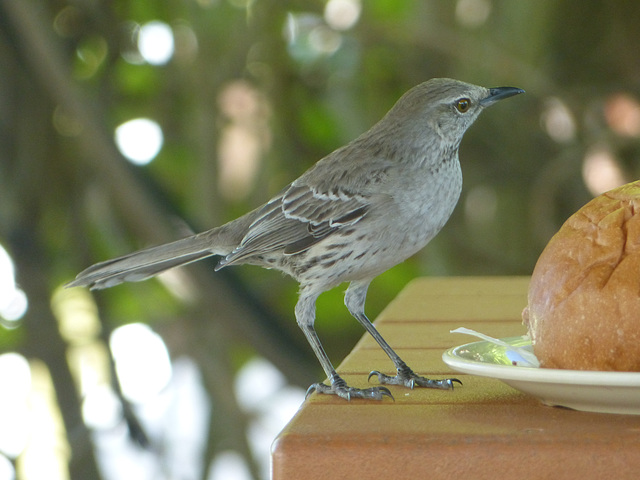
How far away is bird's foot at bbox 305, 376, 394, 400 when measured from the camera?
1726 mm

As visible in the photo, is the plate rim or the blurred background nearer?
the plate rim

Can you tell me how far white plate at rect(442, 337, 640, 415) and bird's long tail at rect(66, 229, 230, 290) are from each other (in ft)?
4.34

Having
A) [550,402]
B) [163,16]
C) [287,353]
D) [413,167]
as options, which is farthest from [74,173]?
[550,402]

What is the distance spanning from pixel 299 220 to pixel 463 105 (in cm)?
62

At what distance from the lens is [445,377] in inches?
75.0

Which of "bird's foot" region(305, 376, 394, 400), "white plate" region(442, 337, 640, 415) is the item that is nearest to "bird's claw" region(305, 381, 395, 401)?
"bird's foot" region(305, 376, 394, 400)

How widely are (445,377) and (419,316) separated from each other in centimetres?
95

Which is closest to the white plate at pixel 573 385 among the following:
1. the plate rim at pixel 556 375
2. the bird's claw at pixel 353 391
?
the plate rim at pixel 556 375

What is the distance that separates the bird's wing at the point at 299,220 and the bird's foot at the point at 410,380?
2.02 feet

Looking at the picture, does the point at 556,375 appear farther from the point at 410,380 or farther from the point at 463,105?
the point at 463,105

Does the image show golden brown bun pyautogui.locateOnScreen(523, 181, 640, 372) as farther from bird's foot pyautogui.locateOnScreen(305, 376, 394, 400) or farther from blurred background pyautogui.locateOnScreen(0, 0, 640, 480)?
blurred background pyautogui.locateOnScreen(0, 0, 640, 480)

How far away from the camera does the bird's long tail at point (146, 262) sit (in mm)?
2590

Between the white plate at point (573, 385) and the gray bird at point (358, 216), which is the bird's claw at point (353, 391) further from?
the gray bird at point (358, 216)

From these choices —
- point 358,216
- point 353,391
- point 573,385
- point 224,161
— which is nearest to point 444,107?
point 358,216
